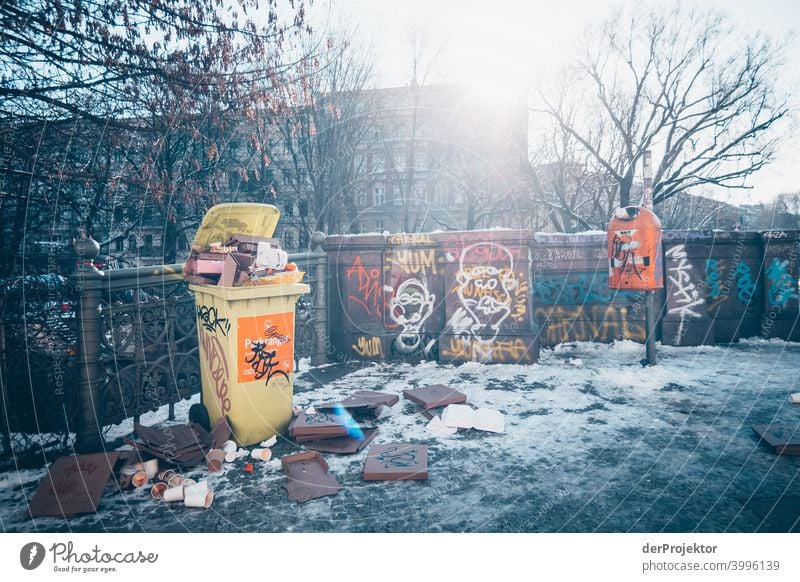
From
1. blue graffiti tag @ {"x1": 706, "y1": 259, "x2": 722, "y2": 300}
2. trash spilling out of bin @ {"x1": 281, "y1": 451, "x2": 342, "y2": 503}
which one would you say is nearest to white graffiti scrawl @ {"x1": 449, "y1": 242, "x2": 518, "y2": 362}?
trash spilling out of bin @ {"x1": 281, "y1": 451, "x2": 342, "y2": 503}

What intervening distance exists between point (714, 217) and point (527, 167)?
1758 centimetres

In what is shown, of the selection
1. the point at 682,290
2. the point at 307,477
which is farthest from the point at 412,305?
the point at 682,290

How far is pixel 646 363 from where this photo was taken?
5.60 m

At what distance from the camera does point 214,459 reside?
123 inches

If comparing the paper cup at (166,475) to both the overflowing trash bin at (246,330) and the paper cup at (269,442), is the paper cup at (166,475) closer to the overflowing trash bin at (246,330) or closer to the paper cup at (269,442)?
the overflowing trash bin at (246,330)

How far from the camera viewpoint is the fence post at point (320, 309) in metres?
5.93

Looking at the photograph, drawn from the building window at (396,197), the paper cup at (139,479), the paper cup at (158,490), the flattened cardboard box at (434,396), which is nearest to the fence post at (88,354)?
the paper cup at (139,479)

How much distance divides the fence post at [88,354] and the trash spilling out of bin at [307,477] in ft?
5.26

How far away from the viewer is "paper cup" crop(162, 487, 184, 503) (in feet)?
8.75

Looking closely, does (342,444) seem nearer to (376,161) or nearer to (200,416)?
(200,416)

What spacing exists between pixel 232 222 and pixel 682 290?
22.6 ft

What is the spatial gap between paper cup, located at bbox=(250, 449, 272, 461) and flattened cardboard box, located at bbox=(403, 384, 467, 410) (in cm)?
157

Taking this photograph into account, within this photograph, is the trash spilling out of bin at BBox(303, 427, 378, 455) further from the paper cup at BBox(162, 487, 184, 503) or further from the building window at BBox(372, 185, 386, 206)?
the building window at BBox(372, 185, 386, 206)
